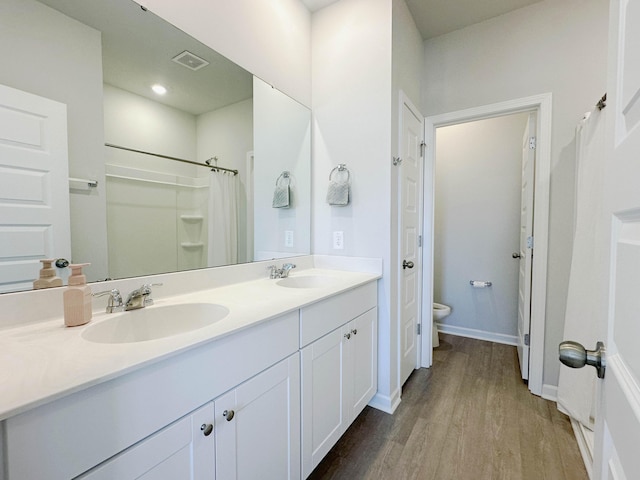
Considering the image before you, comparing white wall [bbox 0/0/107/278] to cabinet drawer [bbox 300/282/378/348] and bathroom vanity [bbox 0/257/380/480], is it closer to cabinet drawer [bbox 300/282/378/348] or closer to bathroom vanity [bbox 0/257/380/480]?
bathroom vanity [bbox 0/257/380/480]

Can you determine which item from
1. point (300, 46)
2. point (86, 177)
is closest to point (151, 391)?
point (86, 177)

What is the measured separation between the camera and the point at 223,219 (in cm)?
156

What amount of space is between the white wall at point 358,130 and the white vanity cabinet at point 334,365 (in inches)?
7.9

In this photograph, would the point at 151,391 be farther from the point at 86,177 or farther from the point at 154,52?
the point at 154,52

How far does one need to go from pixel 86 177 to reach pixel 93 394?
81 cm

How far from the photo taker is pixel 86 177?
A: 104cm

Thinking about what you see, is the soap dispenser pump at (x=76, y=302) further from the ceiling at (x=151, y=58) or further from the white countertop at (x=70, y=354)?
the ceiling at (x=151, y=58)

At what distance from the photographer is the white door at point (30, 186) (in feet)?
2.82

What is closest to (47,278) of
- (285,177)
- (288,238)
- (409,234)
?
(288,238)

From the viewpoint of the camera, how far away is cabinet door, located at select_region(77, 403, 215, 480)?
24.5 inches

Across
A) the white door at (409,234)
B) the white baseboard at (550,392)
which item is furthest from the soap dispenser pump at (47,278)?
the white baseboard at (550,392)

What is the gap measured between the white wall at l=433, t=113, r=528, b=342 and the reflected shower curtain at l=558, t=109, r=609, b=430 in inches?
44.1

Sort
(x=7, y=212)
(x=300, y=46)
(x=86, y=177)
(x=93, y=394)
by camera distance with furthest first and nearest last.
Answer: (x=300, y=46) < (x=86, y=177) < (x=7, y=212) < (x=93, y=394)

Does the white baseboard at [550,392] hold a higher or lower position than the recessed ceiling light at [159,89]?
lower
